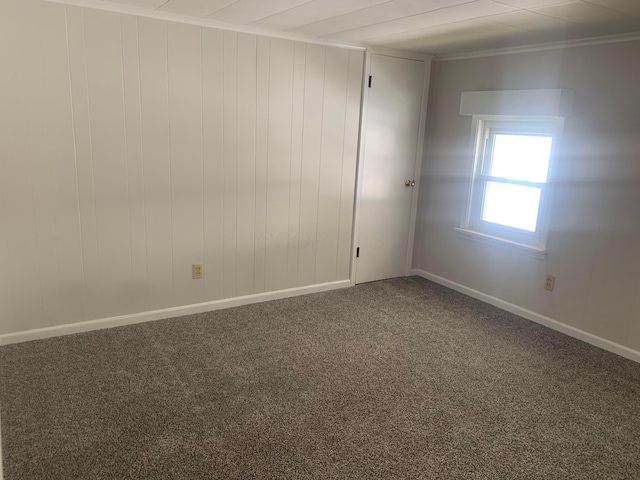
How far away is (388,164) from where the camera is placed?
446 cm

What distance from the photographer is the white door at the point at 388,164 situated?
14.0ft

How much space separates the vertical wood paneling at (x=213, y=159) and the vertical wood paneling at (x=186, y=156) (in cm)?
4

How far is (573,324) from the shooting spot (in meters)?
3.60

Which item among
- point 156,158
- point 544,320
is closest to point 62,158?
point 156,158

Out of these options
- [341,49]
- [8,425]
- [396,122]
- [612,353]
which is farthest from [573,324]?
[8,425]

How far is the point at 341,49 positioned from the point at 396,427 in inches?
110

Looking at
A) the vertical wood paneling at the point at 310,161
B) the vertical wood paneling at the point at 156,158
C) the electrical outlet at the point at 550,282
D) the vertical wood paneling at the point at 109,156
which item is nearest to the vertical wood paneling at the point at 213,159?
the vertical wood paneling at the point at 156,158

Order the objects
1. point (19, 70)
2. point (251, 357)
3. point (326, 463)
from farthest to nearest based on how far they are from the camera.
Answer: point (251, 357) → point (19, 70) → point (326, 463)

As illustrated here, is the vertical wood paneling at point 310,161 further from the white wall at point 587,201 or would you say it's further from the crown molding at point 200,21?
the white wall at point 587,201

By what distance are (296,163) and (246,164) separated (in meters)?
0.43

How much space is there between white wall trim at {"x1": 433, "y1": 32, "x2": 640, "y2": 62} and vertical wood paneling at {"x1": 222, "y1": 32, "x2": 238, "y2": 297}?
1908 mm

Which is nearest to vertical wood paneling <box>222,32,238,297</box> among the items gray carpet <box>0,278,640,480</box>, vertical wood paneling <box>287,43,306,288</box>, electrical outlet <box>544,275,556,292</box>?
gray carpet <box>0,278,640,480</box>

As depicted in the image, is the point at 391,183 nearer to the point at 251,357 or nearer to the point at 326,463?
the point at 251,357

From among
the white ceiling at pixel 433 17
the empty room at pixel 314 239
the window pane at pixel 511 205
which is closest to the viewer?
the empty room at pixel 314 239
